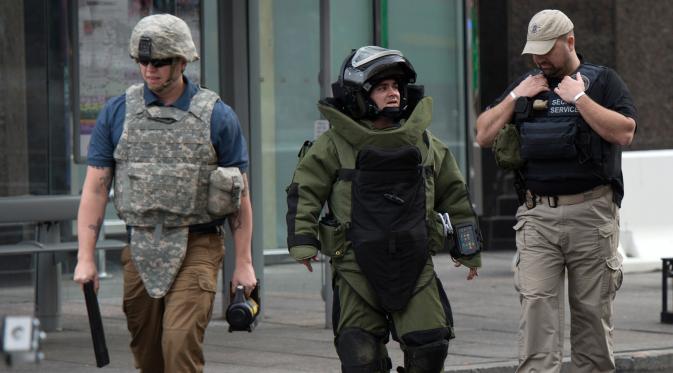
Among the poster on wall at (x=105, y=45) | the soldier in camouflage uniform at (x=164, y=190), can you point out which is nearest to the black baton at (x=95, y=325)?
the soldier in camouflage uniform at (x=164, y=190)

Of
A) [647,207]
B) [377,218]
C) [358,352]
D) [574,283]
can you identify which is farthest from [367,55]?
[647,207]

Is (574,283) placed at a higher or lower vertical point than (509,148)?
lower

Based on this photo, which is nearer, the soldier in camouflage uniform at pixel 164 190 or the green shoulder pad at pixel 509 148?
the soldier in camouflage uniform at pixel 164 190

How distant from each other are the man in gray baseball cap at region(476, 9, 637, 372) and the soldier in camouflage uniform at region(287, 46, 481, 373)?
926 millimetres

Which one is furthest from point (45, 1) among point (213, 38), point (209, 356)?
point (209, 356)

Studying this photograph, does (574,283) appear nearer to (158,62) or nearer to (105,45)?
(158,62)

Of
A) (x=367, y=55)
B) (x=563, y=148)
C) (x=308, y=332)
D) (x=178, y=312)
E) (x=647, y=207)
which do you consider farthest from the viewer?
(x=647, y=207)

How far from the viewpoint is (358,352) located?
5.59 m

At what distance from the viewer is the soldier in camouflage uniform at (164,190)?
18.1 ft

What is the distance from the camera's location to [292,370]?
788 centimetres

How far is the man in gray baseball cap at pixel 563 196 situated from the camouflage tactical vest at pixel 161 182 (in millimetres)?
1689

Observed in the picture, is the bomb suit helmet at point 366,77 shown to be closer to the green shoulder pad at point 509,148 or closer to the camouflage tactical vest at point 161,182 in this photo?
the camouflage tactical vest at point 161,182

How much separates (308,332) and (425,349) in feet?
12.9

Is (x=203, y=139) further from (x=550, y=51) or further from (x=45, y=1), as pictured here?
(x=45, y=1)
